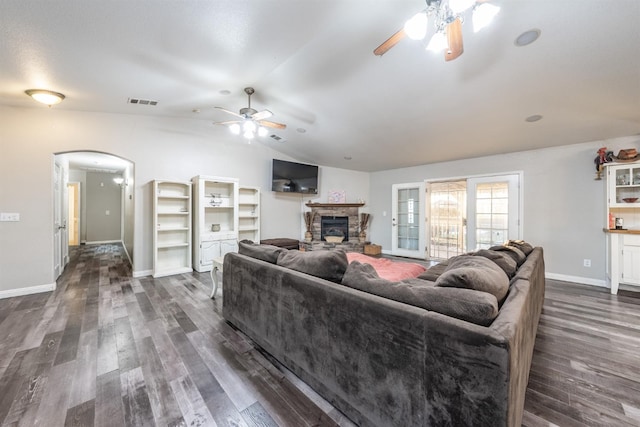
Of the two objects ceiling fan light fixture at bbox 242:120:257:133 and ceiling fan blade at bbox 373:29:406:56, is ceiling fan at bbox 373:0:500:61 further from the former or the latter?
ceiling fan light fixture at bbox 242:120:257:133

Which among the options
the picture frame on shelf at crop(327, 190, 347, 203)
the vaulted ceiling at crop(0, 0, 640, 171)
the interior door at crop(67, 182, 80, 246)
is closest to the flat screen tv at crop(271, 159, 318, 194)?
the picture frame on shelf at crop(327, 190, 347, 203)

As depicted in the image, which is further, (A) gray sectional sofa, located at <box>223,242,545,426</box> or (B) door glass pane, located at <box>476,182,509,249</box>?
(B) door glass pane, located at <box>476,182,509,249</box>

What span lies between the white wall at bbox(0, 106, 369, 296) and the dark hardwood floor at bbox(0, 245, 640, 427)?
74 cm

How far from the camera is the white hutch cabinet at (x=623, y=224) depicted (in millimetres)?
3561

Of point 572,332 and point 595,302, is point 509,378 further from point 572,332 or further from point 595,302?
point 595,302

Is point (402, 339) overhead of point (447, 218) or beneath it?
beneath

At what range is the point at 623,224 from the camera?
393cm

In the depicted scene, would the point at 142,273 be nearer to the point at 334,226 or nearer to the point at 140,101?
the point at 140,101

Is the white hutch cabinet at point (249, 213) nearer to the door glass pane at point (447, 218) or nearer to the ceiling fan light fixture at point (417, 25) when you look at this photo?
the door glass pane at point (447, 218)

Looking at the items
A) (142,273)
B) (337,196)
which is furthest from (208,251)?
(337,196)

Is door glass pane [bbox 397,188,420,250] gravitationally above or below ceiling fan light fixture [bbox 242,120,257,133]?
below

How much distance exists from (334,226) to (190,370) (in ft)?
17.5

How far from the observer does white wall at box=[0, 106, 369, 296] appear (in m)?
3.47

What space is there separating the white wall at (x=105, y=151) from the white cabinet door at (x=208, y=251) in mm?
905
